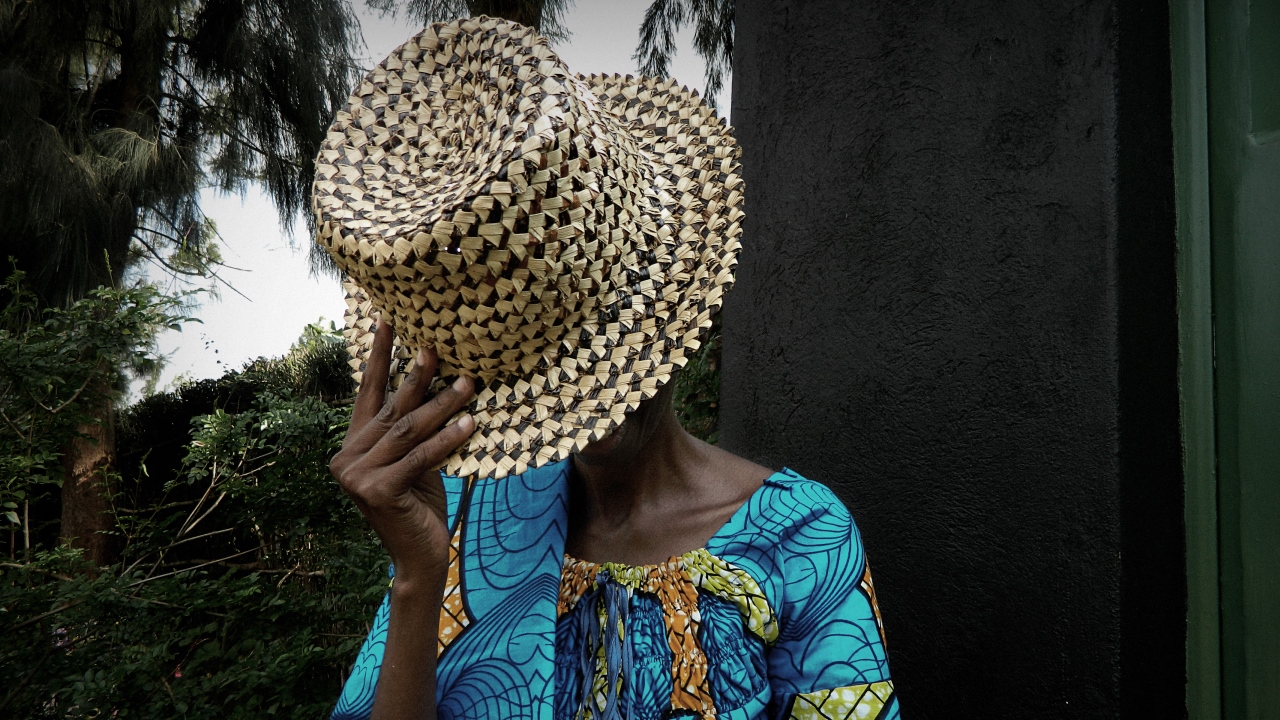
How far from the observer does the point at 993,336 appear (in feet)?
6.80

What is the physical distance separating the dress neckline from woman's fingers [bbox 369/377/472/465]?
1.69ft

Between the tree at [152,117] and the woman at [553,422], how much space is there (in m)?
7.54

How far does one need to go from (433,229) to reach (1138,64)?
168cm

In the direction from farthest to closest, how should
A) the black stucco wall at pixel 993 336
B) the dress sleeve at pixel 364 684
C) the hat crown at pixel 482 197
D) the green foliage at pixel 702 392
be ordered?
the green foliage at pixel 702 392 → the black stucco wall at pixel 993 336 → the dress sleeve at pixel 364 684 → the hat crown at pixel 482 197

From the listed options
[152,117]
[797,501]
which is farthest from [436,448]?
[152,117]

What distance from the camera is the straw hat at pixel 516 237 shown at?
1190 millimetres

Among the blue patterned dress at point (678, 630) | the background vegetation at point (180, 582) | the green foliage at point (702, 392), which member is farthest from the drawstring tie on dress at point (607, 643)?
the green foliage at point (702, 392)

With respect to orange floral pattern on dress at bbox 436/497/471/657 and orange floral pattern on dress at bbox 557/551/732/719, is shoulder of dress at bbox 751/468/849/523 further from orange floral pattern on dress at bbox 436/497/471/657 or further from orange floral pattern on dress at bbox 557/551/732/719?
orange floral pattern on dress at bbox 436/497/471/657

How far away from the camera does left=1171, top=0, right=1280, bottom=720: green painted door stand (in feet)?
5.83

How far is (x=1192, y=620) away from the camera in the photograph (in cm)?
188

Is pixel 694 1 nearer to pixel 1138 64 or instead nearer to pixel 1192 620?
pixel 1138 64

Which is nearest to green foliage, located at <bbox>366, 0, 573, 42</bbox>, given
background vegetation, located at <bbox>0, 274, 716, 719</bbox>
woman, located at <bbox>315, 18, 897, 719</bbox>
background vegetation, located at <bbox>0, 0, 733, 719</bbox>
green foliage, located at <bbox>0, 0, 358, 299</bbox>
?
background vegetation, located at <bbox>0, 0, 733, 719</bbox>

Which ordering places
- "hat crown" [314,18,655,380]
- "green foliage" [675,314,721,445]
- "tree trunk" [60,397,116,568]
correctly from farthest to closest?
"tree trunk" [60,397,116,568], "green foliage" [675,314,721,445], "hat crown" [314,18,655,380]

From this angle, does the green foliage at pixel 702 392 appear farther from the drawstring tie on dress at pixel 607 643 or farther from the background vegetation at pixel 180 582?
the drawstring tie on dress at pixel 607 643
